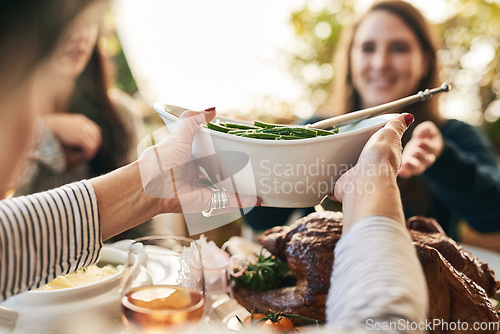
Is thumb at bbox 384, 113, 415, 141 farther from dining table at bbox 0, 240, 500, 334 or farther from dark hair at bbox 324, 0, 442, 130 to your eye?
dark hair at bbox 324, 0, 442, 130

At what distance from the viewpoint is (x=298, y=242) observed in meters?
0.92

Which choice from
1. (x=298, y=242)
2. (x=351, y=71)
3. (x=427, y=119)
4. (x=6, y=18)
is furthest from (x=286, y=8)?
(x=6, y=18)

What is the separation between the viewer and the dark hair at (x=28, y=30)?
54 centimetres

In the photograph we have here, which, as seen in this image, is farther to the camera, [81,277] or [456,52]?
[456,52]

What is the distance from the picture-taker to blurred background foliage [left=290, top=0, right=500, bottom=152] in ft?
9.81

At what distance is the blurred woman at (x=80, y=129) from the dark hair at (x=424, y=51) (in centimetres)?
109

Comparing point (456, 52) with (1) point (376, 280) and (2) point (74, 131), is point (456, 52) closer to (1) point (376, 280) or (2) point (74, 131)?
(2) point (74, 131)

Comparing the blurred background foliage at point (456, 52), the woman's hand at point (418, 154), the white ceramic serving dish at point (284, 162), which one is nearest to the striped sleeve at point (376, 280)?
the white ceramic serving dish at point (284, 162)

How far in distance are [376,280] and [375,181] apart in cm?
16

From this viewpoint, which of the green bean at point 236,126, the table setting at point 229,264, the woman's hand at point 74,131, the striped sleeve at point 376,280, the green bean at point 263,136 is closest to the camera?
the striped sleeve at point 376,280

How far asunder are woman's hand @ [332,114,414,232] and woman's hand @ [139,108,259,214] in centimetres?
18

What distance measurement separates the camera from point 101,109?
1.97 meters

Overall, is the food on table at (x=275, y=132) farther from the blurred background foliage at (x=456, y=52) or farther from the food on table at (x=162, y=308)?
the blurred background foliage at (x=456, y=52)

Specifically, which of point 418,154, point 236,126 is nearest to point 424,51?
point 418,154
